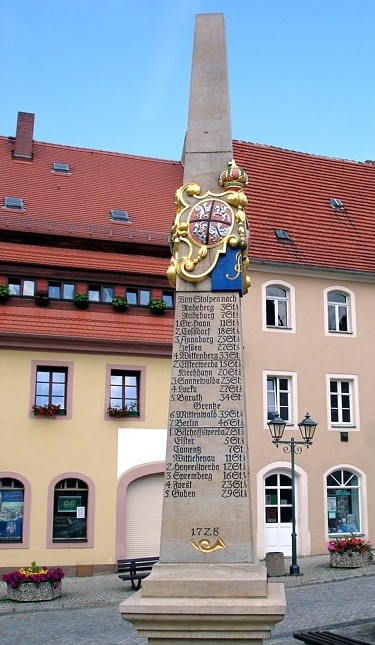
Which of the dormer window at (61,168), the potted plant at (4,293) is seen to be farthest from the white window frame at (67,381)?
the dormer window at (61,168)

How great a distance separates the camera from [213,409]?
6.66m

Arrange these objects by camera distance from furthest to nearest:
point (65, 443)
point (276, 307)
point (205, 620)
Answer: point (276, 307), point (65, 443), point (205, 620)

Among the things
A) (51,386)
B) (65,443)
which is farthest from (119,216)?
(65,443)

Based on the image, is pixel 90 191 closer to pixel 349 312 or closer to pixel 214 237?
pixel 349 312

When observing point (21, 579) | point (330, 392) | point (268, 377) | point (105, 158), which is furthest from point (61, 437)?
point (105, 158)

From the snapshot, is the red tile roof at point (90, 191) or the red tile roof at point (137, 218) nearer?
the red tile roof at point (137, 218)

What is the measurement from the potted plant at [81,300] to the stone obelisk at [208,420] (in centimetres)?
1166

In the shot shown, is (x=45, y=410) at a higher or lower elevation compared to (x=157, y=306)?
lower

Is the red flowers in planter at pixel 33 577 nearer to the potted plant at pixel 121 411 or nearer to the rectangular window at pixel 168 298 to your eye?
the potted plant at pixel 121 411

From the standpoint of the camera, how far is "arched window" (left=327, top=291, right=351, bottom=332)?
21656 millimetres

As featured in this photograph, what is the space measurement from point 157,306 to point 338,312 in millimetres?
5592

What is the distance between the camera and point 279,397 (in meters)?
20.8

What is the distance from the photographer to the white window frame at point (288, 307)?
20.9 metres

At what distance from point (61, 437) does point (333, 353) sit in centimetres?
798
